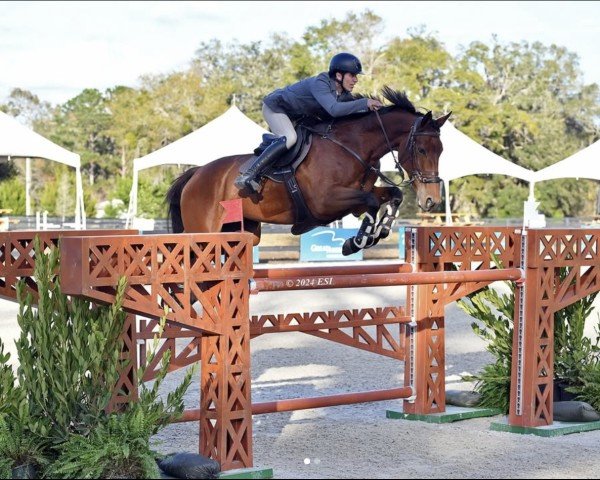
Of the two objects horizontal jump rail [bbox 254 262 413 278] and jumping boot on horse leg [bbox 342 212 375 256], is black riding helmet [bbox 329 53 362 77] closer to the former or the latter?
jumping boot on horse leg [bbox 342 212 375 256]

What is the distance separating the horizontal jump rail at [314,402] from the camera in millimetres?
6132

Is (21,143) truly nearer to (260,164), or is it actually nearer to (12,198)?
(260,164)

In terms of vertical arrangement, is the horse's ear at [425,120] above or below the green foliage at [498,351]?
above

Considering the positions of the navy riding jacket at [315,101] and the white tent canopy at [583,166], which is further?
the white tent canopy at [583,166]

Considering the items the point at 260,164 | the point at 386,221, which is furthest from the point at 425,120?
the point at 260,164

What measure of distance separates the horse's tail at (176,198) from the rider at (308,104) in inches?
43.8

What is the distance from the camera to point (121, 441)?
16.7 ft

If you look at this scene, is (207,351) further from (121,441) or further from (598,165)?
(598,165)

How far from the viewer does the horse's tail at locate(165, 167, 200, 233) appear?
29.0 ft

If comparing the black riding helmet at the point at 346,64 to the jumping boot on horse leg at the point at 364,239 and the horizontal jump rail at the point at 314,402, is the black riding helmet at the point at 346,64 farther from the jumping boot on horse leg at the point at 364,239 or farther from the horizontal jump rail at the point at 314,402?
the horizontal jump rail at the point at 314,402

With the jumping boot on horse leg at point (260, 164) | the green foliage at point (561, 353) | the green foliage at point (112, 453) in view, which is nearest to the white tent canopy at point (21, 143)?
the jumping boot on horse leg at point (260, 164)

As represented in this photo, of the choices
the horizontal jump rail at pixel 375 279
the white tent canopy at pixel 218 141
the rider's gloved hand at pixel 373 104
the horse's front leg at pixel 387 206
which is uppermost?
the white tent canopy at pixel 218 141

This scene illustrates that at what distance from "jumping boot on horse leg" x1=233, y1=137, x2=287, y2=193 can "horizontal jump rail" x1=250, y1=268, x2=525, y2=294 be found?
1.57m

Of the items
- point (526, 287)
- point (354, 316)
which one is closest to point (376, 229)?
point (354, 316)
